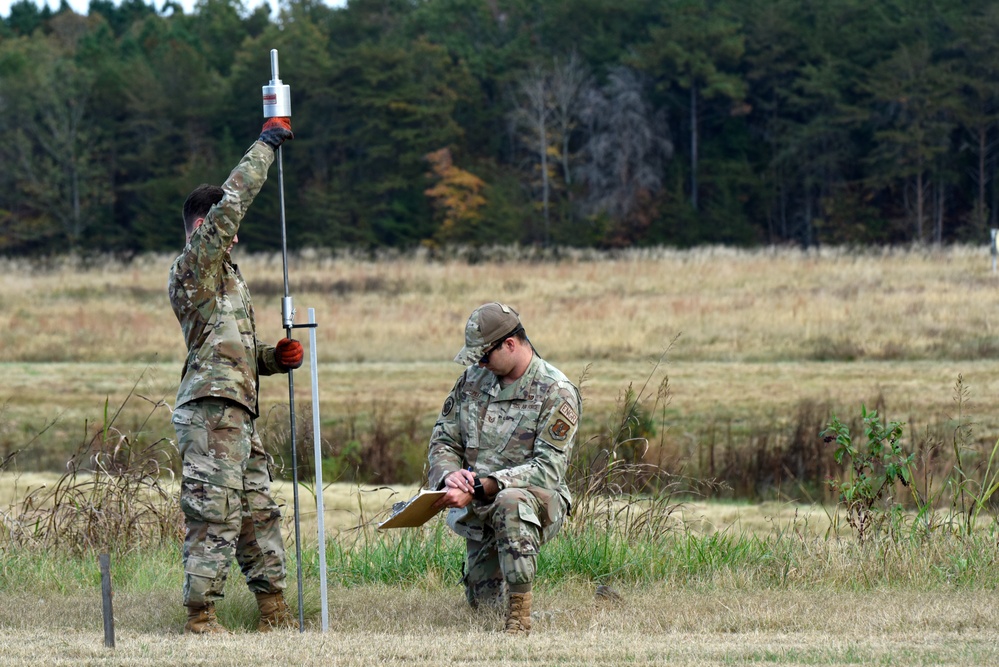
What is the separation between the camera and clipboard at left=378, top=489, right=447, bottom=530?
6320 mm

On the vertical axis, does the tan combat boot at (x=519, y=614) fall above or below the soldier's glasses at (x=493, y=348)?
below

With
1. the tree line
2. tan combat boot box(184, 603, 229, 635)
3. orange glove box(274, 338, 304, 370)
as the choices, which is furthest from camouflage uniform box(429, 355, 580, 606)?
the tree line

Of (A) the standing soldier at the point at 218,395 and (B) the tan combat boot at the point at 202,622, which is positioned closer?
(A) the standing soldier at the point at 218,395

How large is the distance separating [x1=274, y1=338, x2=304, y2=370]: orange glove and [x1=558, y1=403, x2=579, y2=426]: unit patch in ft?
4.45

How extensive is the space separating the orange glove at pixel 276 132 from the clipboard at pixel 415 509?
190 centimetres

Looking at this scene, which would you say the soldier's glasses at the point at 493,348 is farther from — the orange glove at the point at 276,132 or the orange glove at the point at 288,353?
the orange glove at the point at 276,132

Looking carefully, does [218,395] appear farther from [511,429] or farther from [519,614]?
[519,614]

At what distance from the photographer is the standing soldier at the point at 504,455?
6500 mm

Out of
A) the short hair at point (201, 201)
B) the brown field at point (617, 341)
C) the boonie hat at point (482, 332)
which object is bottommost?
the brown field at point (617, 341)

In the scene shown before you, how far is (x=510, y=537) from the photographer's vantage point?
648cm

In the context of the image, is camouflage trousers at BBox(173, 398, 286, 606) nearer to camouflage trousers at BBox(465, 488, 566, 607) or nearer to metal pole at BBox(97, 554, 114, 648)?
metal pole at BBox(97, 554, 114, 648)

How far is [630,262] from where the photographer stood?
121 feet

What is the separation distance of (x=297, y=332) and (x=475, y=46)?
44247 mm

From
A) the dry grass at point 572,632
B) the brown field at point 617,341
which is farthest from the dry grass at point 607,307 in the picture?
the dry grass at point 572,632
